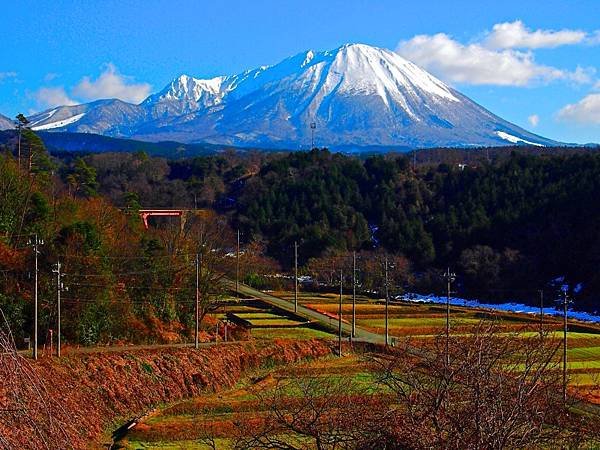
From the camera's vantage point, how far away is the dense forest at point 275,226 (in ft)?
89.2

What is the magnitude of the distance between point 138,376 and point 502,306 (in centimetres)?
3425

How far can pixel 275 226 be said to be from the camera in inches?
2687

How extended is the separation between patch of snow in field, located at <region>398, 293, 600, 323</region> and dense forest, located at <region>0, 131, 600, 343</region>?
5.36ft

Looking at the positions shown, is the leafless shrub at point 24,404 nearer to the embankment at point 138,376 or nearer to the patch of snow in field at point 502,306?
the embankment at point 138,376

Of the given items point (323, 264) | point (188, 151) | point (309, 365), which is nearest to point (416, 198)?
point (323, 264)

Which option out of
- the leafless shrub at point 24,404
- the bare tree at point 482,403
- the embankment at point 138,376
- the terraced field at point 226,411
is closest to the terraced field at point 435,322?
the terraced field at point 226,411

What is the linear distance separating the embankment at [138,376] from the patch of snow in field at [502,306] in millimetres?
23802

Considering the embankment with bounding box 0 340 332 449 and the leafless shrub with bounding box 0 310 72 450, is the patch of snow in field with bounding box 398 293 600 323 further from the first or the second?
the leafless shrub with bounding box 0 310 72 450

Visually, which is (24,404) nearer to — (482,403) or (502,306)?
(482,403)

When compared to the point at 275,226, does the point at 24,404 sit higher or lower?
higher

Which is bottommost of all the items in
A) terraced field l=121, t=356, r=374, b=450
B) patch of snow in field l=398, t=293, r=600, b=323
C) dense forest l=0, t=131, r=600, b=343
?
patch of snow in field l=398, t=293, r=600, b=323

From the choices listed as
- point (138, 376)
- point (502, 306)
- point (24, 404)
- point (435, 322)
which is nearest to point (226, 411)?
point (138, 376)

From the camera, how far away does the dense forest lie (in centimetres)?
2719

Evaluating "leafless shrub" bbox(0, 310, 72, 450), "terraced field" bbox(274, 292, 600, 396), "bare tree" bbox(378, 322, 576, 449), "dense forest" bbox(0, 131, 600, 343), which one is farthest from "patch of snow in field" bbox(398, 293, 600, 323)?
"leafless shrub" bbox(0, 310, 72, 450)
